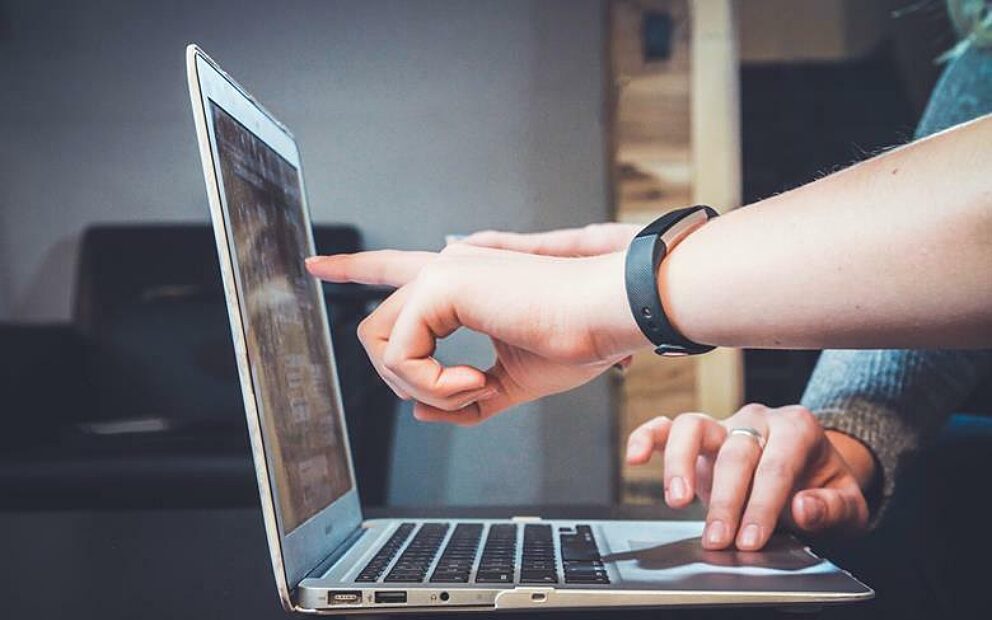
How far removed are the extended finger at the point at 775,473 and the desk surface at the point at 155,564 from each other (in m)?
0.11

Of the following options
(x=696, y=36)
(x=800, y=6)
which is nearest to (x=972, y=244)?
(x=696, y=36)

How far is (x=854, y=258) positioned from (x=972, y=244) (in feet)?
0.20

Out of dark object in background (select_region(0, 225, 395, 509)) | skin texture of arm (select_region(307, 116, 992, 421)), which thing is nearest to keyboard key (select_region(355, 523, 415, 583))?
skin texture of arm (select_region(307, 116, 992, 421))

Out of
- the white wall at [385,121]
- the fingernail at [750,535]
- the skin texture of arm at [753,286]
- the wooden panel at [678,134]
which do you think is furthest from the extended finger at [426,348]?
the white wall at [385,121]

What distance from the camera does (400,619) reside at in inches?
21.8

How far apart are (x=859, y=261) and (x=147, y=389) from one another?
99.4 inches

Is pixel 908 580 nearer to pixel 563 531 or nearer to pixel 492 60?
pixel 563 531

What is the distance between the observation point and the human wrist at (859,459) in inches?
32.9

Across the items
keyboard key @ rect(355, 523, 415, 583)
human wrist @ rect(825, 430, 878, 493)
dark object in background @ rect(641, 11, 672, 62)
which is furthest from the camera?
dark object in background @ rect(641, 11, 672, 62)

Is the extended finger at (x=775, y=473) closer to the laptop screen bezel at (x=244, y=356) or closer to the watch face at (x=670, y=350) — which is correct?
the watch face at (x=670, y=350)

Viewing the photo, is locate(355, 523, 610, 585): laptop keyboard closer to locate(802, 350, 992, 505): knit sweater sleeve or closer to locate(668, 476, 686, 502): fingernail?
locate(668, 476, 686, 502): fingernail

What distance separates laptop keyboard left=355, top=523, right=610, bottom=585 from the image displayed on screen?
0.07 meters

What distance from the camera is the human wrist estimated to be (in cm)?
84

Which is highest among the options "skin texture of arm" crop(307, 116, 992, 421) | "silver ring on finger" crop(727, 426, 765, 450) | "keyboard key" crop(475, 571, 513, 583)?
"skin texture of arm" crop(307, 116, 992, 421)
